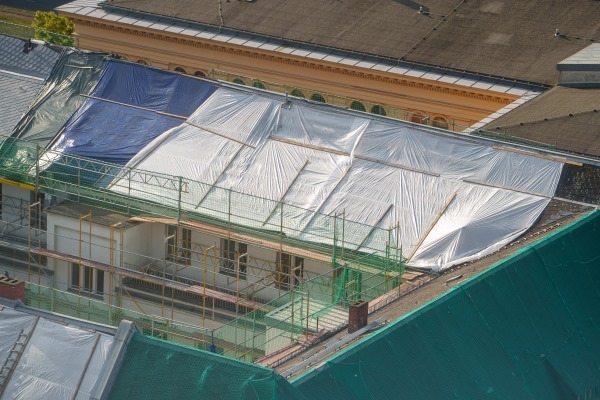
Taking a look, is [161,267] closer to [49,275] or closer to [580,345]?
[49,275]

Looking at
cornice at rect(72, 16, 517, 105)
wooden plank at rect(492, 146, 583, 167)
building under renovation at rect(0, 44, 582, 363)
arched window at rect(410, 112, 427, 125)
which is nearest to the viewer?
building under renovation at rect(0, 44, 582, 363)

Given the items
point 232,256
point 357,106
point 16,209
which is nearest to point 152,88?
point 16,209

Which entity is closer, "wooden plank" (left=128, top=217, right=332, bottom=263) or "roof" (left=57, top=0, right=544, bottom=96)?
"wooden plank" (left=128, top=217, right=332, bottom=263)


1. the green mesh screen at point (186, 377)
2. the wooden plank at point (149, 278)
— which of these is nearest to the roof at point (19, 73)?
the wooden plank at point (149, 278)

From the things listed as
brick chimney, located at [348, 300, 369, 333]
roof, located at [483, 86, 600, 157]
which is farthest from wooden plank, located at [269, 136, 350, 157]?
brick chimney, located at [348, 300, 369, 333]

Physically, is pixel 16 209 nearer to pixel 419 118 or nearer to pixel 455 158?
pixel 455 158

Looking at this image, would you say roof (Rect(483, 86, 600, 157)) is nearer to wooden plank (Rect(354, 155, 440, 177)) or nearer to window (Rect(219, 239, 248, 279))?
wooden plank (Rect(354, 155, 440, 177))
